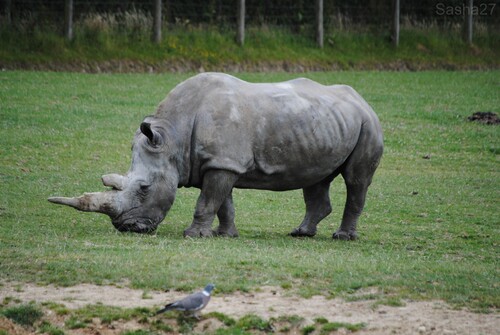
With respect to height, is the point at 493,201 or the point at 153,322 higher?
the point at 153,322

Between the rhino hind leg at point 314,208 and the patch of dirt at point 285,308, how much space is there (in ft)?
13.1

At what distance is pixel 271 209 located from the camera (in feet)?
56.9

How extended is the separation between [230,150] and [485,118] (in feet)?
47.0

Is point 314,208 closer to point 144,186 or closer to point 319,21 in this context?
point 144,186

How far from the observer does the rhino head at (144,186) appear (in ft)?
43.4

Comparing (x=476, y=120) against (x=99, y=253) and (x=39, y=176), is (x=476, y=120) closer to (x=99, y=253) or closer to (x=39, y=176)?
(x=39, y=176)

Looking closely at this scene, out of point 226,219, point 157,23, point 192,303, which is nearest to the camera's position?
point 192,303

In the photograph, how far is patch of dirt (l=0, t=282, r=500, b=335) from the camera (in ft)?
32.2

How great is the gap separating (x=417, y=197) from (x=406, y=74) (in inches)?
560

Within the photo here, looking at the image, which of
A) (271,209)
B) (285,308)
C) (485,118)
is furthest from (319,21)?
(285,308)

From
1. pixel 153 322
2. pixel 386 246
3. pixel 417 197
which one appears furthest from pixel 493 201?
pixel 153 322

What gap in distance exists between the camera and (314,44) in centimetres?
3350

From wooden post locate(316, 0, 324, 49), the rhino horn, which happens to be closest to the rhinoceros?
the rhino horn

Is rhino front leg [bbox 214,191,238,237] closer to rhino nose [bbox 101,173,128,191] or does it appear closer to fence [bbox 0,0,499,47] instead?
rhino nose [bbox 101,173,128,191]
